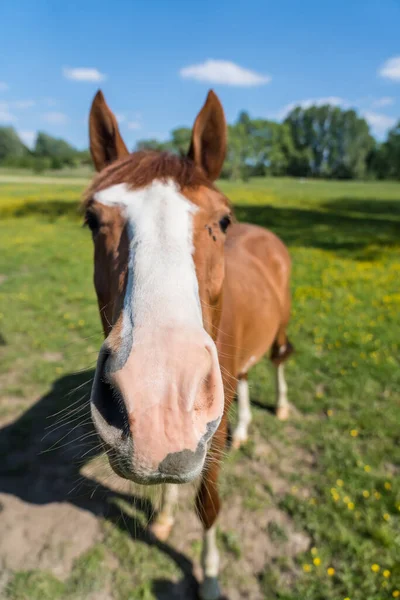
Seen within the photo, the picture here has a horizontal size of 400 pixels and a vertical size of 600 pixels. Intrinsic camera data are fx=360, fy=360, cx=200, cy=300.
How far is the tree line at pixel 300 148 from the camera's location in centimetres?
7238

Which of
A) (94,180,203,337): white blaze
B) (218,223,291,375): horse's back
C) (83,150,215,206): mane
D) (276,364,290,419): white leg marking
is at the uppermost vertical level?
(83,150,215,206): mane

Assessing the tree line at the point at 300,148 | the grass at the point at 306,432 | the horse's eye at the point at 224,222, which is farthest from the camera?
the tree line at the point at 300,148

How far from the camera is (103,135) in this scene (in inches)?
94.0

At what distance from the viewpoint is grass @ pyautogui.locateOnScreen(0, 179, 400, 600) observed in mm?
2631

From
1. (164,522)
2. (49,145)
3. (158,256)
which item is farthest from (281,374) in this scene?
(49,145)

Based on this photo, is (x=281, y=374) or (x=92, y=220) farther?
(x=281, y=374)

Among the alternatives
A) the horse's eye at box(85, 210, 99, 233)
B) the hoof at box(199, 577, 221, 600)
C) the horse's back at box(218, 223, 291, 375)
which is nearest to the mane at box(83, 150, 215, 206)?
the horse's eye at box(85, 210, 99, 233)

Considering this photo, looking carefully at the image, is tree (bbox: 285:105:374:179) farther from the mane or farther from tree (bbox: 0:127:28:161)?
the mane

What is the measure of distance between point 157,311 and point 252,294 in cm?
244

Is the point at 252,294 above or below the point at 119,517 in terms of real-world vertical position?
above

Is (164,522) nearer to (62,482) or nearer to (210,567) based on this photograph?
(210,567)

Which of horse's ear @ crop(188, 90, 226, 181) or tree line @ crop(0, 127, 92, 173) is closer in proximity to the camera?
horse's ear @ crop(188, 90, 226, 181)

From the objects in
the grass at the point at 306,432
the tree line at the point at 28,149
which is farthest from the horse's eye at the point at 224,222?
the tree line at the point at 28,149

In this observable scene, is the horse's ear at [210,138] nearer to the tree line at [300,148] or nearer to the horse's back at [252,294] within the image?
the horse's back at [252,294]
